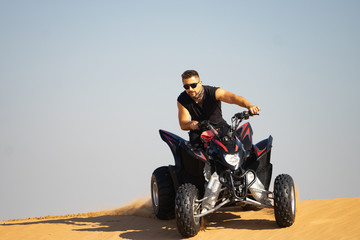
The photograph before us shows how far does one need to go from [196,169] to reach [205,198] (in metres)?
0.66

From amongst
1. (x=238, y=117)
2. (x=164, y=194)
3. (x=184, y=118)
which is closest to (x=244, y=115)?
(x=238, y=117)

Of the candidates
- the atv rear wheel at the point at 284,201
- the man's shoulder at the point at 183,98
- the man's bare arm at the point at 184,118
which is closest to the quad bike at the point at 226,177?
the atv rear wheel at the point at 284,201

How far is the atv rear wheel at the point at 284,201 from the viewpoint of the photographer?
7602 mm

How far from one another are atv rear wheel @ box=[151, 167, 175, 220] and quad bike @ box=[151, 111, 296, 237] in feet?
2.52

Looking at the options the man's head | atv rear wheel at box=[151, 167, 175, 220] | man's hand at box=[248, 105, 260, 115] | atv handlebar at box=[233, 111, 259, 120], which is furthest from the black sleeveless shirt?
atv rear wheel at box=[151, 167, 175, 220]

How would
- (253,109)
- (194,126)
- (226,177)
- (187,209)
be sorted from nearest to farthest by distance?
(187,209), (226,177), (253,109), (194,126)

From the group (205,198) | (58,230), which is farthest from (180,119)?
(58,230)

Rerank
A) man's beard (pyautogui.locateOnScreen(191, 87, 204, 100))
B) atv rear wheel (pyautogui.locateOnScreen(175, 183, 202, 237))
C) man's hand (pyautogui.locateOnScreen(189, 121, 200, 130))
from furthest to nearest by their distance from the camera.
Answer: man's beard (pyautogui.locateOnScreen(191, 87, 204, 100)) → man's hand (pyautogui.locateOnScreen(189, 121, 200, 130)) → atv rear wheel (pyautogui.locateOnScreen(175, 183, 202, 237))

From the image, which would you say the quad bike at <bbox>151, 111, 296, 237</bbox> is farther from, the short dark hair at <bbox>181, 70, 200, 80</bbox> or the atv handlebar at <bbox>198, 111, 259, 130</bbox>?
the short dark hair at <bbox>181, 70, 200, 80</bbox>

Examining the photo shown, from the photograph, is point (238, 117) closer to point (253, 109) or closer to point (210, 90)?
point (253, 109)

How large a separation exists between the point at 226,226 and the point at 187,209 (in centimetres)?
134

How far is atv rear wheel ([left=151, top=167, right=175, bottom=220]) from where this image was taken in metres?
9.49

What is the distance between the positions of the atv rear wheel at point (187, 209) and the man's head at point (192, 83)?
5.87 ft

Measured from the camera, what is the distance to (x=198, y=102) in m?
8.95
